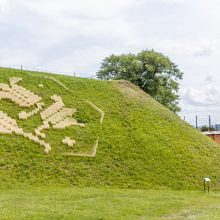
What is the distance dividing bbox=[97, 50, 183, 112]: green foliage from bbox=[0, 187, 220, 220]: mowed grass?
33.7 m

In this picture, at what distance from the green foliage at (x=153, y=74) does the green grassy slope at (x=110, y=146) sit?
2018cm

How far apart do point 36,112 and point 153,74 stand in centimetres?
3020

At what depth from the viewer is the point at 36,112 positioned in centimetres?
2547

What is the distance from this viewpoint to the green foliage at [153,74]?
2096 inches

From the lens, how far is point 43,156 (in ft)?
73.0

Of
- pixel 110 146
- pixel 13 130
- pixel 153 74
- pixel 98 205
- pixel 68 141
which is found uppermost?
pixel 153 74

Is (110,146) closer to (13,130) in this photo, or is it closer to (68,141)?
(68,141)

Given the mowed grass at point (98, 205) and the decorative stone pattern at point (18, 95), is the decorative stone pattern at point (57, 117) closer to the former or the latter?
the decorative stone pattern at point (18, 95)

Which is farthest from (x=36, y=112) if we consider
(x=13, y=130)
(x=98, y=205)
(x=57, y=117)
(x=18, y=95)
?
(x=98, y=205)

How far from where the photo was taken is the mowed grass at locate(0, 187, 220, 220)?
521 inches

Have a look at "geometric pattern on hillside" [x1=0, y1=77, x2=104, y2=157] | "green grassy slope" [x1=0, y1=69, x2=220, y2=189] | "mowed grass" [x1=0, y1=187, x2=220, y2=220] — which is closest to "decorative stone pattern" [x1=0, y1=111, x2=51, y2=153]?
"geometric pattern on hillside" [x1=0, y1=77, x2=104, y2=157]

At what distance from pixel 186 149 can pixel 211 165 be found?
1.81 metres

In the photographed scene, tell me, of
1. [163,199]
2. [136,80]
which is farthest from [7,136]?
[136,80]

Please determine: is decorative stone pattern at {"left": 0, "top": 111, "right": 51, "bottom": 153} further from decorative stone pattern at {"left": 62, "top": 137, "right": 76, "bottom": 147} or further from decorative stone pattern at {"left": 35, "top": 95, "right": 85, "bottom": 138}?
decorative stone pattern at {"left": 62, "top": 137, "right": 76, "bottom": 147}
